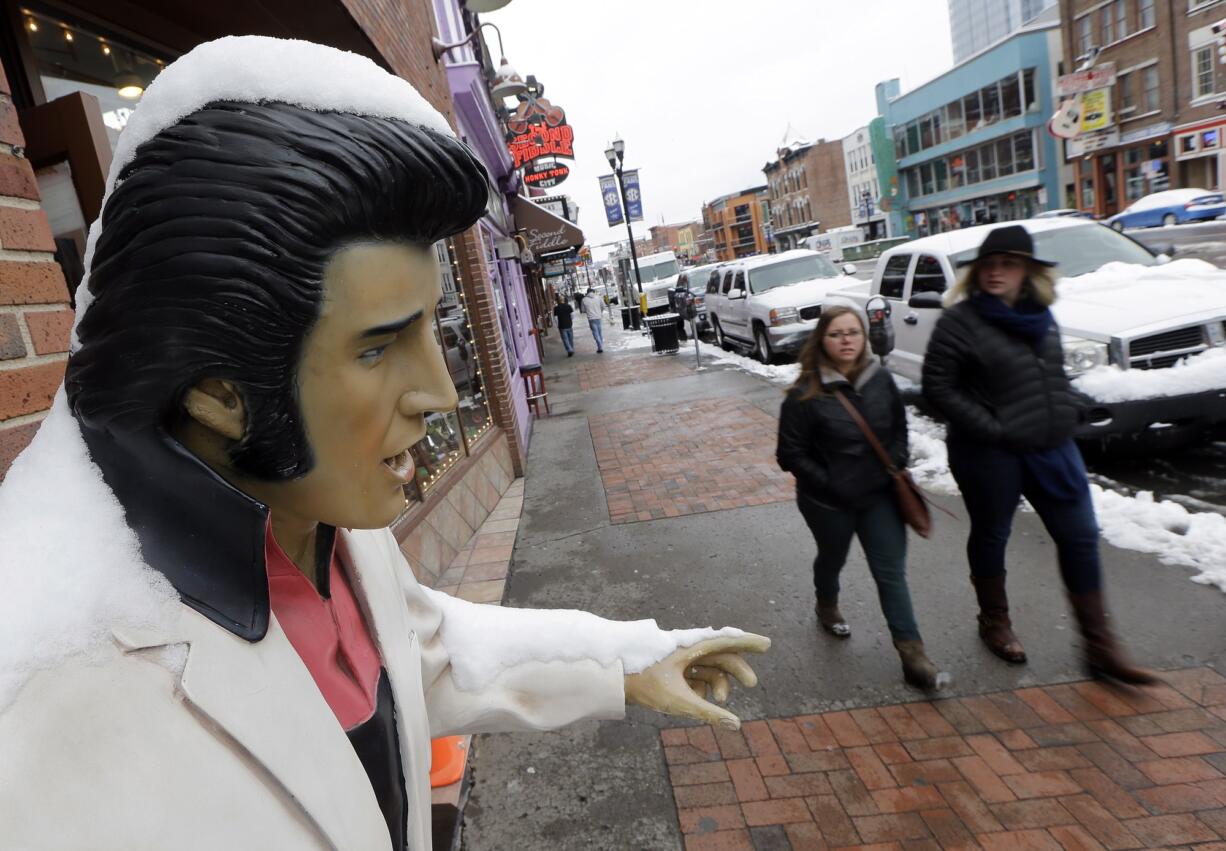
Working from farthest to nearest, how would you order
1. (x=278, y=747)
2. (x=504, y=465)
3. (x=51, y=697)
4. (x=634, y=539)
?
(x=504, y=465) < (x=634, y=539) < (x=278, y=747) < (x=51, y=697)

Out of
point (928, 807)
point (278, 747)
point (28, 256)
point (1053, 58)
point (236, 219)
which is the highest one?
point (1053, 58)

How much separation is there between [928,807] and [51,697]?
2975 mm

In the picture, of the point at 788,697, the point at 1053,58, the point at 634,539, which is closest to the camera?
the point at 788,697

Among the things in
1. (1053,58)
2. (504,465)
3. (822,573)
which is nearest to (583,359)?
(504,465)

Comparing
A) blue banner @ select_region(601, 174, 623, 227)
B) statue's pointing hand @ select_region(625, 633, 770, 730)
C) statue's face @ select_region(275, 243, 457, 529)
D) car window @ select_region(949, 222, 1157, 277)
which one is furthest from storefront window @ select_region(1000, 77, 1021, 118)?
statue's face @ select_region(275, 243, 457, 529)

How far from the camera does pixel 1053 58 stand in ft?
124

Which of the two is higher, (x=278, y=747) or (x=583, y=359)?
(x=278, y=747)

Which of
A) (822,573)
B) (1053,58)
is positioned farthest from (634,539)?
(1053,58)

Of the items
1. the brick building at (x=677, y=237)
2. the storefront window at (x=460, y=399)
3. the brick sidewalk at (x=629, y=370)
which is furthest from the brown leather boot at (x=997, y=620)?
the brick building at (x=677, y=237)

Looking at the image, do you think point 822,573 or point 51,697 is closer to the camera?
point 51,697

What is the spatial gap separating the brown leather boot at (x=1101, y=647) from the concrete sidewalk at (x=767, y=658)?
0.15 meters

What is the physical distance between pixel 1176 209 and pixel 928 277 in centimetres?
2513

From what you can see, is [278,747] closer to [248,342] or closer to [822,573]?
[248,342]

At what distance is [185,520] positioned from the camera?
28.9 inches
